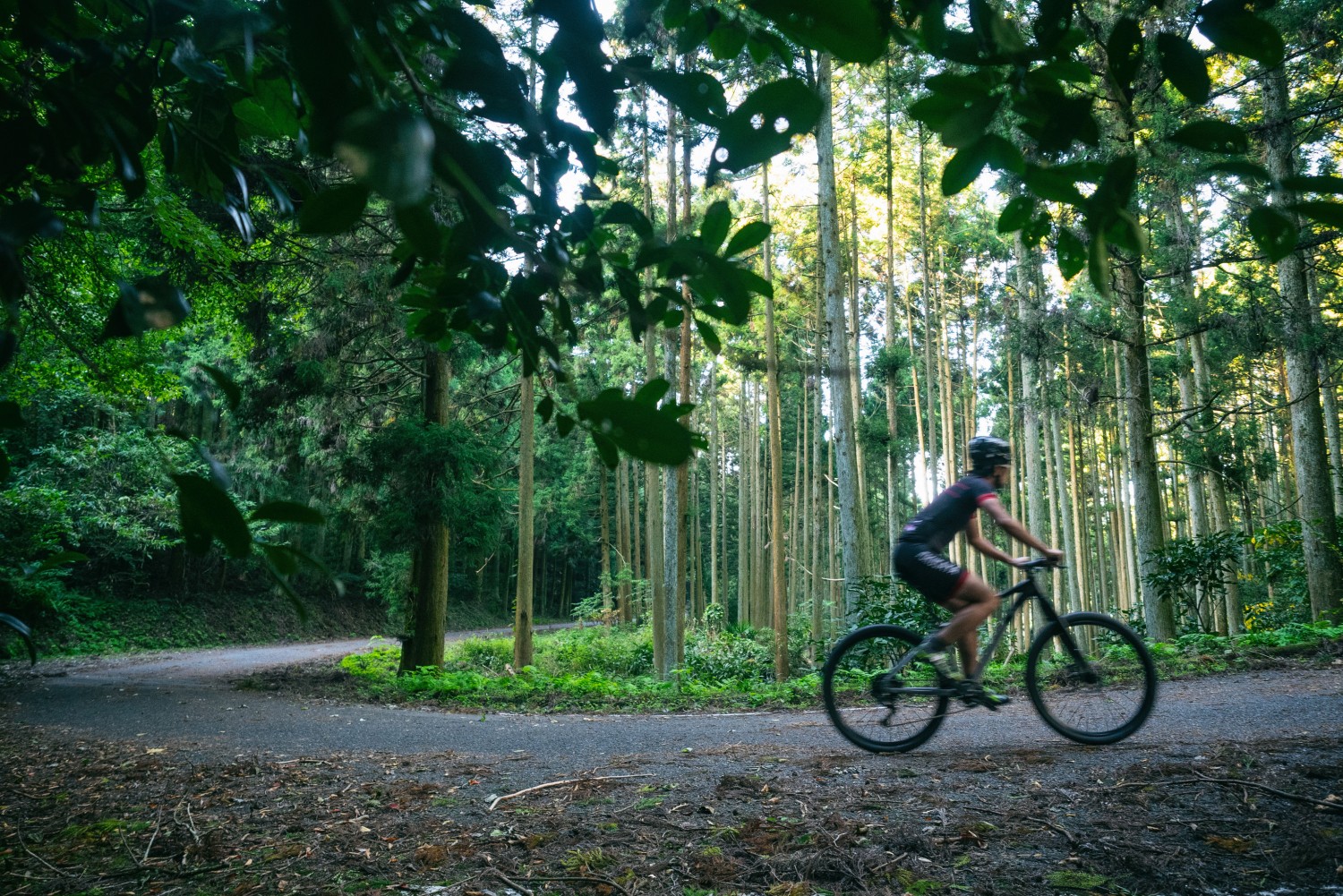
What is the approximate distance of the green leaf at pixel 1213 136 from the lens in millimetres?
790

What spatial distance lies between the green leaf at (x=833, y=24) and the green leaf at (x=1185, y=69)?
35 centimetres

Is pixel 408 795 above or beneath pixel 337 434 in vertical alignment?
beneath

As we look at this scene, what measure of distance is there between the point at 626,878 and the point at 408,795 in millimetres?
1441

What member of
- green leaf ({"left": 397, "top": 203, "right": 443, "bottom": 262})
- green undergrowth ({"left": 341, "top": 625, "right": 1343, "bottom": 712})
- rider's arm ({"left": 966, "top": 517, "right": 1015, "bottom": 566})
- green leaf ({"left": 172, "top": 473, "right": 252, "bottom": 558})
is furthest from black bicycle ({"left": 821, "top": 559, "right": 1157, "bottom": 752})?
green leaf ({"left": 397, "top": 203, "right": 443, "bottom": 262})

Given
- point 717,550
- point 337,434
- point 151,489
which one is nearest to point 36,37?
point 337,434

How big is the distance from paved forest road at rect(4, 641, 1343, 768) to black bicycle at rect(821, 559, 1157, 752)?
0.48 ft

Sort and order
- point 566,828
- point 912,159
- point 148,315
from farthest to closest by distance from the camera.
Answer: point 912,159 → point 566,828 → point 148,315

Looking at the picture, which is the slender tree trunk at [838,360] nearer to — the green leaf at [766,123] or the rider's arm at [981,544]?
the rider's arm at [981,544]

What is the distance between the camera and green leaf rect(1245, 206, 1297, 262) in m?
0.90

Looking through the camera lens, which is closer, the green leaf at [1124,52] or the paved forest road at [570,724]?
the green leaf at [1124,52]

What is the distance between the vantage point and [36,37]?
84 centimetres

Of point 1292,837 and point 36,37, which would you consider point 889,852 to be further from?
point 36,37

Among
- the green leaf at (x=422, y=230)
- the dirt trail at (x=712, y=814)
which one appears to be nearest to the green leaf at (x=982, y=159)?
the green leaf at (x=422, y=230)

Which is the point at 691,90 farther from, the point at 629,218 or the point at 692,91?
the point at 629,218
